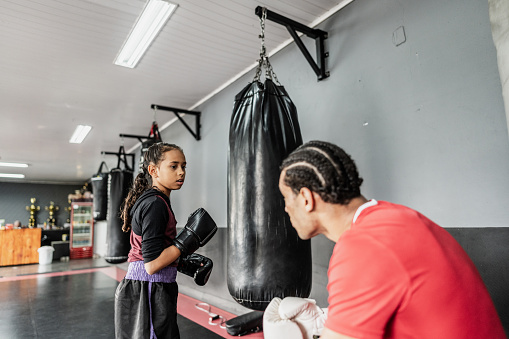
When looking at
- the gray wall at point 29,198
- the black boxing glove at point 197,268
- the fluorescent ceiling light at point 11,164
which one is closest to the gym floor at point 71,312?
the black boxing glove at point 197,268

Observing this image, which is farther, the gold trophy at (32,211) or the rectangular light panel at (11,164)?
the gold trophy at (32,211)

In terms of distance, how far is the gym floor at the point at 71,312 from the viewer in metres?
3.19

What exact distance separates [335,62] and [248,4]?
30.5 inches

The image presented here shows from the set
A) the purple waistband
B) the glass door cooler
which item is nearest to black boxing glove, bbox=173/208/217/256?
the purple waistband

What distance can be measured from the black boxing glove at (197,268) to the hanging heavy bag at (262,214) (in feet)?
0.42

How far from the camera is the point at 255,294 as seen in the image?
1646 millimetres

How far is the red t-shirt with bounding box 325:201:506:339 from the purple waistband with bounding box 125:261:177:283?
3.38 feet

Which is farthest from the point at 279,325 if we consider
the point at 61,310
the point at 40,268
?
the point at 40,268

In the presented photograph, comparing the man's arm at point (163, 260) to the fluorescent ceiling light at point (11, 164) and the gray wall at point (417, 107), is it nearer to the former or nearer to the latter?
the gray wall at point (417, 107)

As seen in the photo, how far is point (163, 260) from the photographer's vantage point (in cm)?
145

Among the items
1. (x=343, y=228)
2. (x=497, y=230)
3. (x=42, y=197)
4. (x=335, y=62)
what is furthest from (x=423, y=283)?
(x=42, y=197)

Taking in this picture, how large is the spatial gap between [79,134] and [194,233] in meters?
5.27

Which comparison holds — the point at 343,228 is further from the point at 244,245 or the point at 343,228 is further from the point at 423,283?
the point at 244,245

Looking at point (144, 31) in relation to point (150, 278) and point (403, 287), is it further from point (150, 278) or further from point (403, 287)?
point (403, 287)
